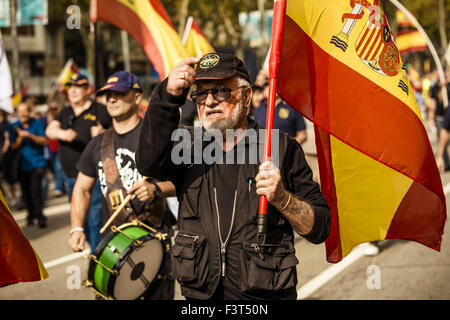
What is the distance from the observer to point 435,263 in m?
6.27

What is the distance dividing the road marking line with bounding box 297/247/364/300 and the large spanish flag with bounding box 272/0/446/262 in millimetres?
1831

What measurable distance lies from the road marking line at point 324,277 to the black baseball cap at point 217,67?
2.97m

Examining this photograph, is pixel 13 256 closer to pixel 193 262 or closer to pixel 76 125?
pixel 193 262

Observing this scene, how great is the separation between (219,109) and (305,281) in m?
3.36

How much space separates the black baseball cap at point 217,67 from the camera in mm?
2885

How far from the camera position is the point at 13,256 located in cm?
324

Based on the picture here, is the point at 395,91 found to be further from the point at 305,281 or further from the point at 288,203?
the point at 305,281

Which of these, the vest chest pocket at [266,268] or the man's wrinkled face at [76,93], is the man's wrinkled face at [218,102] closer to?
the vest chest pocket at [266,268]

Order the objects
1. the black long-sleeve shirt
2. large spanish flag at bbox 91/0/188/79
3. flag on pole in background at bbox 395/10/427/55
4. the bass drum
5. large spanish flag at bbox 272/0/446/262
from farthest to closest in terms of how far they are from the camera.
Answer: flag on pole in background at bbox 395/10/427/55 < large spanish flag at bbox 91/0/188/79 < the bass drum < large spanish flag at bbox 272/0/446/262 < the black long-sleeve shirt

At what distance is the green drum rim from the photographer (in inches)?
155

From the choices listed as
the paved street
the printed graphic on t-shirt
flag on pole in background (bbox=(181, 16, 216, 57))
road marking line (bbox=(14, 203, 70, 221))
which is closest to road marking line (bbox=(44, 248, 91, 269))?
the paved street

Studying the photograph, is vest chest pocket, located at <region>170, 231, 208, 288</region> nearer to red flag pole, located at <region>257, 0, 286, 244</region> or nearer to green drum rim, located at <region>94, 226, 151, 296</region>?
red flag pole, located at <region>257, 0, 286, 244</region>

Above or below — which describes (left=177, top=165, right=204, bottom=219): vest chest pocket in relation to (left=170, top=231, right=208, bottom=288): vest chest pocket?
above

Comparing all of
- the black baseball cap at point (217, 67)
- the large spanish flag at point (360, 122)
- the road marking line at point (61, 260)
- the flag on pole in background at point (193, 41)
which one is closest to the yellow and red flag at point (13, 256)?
the black baseball cap at point (217, 67)
